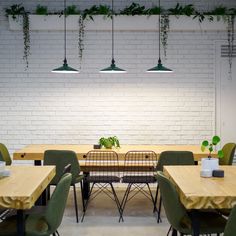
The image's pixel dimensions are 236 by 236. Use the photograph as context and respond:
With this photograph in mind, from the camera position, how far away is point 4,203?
3.01 metres

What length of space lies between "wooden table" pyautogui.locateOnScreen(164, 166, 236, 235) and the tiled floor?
1121 millimetres

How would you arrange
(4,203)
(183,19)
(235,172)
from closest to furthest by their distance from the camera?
(4,203) → (235,172) → (183,19)

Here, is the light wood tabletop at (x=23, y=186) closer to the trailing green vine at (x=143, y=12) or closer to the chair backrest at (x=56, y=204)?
the chair backrest at (x=56, y=204)

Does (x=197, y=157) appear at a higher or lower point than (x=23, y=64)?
lower

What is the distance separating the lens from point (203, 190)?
319cm

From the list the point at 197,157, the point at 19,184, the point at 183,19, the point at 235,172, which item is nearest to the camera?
the point at 19,184

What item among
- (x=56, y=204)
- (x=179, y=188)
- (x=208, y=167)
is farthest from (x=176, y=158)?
(x=56, y=204)

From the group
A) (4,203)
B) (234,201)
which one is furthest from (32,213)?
(234,201)

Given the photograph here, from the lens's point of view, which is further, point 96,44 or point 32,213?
point 96,44

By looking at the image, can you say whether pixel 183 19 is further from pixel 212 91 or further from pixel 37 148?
pixel 37 148

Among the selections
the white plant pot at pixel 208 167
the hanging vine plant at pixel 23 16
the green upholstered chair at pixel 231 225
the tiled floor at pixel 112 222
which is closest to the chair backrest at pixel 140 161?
the tiled floor at pixel 112 222

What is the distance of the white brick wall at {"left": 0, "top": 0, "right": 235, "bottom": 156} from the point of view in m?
7.08

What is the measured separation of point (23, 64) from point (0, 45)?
1.56ft

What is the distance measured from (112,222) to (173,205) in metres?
1.94
